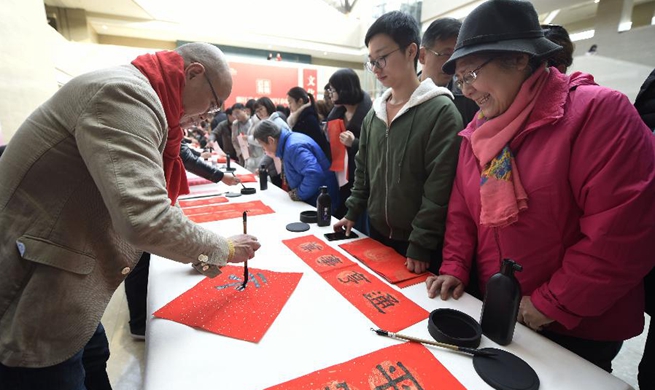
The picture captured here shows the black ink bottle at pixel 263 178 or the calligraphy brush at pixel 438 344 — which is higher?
the calligraphy brush at pixel 438 344

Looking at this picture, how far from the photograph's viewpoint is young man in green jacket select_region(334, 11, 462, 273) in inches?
44.4

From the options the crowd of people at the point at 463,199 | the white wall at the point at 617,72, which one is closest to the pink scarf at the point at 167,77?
the crowd of people at the point at 463,199

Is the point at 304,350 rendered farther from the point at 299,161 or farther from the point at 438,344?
the point at 299,161

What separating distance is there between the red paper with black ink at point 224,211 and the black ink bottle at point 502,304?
1.34 m

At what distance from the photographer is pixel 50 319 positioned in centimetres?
71

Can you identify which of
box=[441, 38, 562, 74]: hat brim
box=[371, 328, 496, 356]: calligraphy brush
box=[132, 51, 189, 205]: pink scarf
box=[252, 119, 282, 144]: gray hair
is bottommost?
box=[371, 328, 496, 356]: calligraphy brush

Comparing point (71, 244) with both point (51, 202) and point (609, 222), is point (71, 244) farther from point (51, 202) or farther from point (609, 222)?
point (609, 222)

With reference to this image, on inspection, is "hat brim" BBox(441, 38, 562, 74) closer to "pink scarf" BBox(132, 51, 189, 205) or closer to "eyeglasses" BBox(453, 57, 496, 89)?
"eyeglasses" BBox(453, 57, 496, 89)

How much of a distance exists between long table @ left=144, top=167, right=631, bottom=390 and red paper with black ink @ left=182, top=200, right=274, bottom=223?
744 millimetres

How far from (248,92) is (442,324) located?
918 cm

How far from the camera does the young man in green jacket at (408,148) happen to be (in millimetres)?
1129

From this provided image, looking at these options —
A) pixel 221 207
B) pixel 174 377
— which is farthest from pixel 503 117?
pixel 221 207

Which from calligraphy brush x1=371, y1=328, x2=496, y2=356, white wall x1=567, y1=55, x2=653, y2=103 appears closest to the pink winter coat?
calligraphy brush x1=371, y1=328, x2=496, y2=356

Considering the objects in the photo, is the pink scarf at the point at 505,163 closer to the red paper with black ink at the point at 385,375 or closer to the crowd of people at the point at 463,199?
the crowd of people at the point at 463,199
